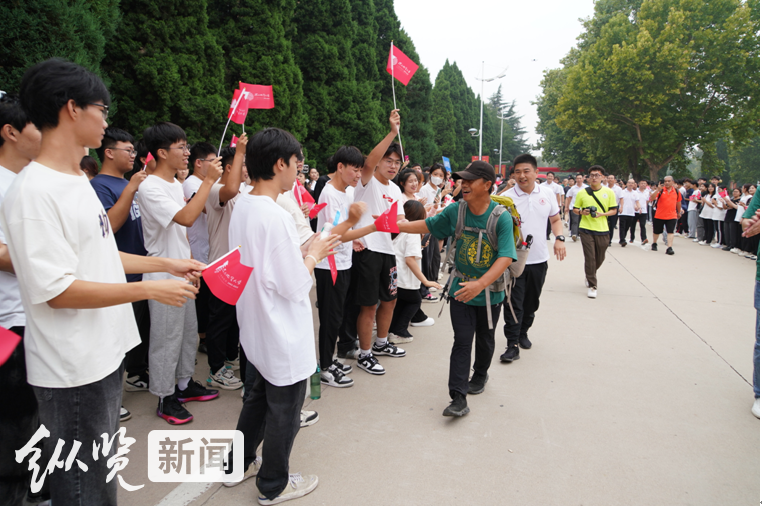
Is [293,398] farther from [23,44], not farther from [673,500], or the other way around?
[23,44]

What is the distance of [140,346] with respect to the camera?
3.73 m

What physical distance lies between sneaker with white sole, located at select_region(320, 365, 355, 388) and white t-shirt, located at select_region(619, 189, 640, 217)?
11207 mm

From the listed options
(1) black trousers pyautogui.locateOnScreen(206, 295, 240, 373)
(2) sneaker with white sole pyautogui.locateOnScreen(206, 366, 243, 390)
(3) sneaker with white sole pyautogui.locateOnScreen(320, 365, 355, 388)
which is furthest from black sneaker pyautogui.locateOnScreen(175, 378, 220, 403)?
(3) sneaker with white sole pyautogui.locateOnScreen(320, 365, 355, 388)

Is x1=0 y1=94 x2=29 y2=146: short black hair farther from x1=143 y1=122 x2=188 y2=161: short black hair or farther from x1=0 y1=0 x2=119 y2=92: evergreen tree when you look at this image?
x1=0 y1=0 x2=119 y2=92: evergreen tree

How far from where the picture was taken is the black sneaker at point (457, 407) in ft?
11.3

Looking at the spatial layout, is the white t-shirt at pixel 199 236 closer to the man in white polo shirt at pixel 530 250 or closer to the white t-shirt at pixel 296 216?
the white t-shirt at pixel 296 216

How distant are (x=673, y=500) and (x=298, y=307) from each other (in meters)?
2.30

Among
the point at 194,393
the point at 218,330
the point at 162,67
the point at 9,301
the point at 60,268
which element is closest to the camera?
the point at 60,268

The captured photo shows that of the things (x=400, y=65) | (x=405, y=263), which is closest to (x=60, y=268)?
(x=405, y=263)

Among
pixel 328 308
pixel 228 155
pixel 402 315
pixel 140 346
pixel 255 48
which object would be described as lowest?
pixel 402 315

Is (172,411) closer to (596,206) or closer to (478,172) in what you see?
(478,172)

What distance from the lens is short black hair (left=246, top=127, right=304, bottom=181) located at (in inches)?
91.4

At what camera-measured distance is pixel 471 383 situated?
156 inches

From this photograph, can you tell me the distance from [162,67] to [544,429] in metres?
8.46
